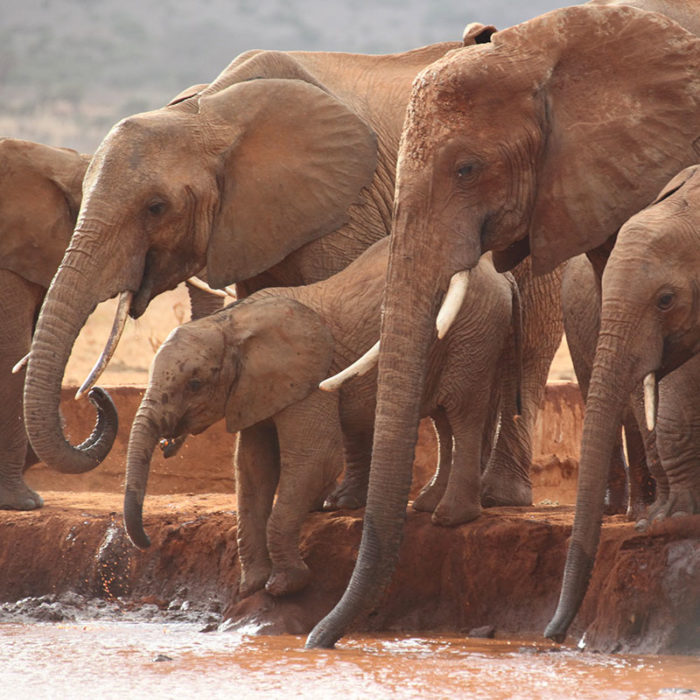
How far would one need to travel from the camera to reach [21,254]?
763 centimetres

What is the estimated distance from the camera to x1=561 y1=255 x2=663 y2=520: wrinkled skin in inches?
210

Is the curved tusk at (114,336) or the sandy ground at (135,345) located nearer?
the curved tusk at (114,336)

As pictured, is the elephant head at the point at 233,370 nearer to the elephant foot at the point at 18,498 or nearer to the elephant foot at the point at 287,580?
the elephant foot at the point at 287,580

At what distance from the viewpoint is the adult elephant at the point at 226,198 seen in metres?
5.88

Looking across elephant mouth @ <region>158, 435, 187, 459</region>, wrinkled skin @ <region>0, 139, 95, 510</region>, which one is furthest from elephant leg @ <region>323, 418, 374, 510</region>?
wrinkled skin @ <region>0, 139, 95, 510</region>

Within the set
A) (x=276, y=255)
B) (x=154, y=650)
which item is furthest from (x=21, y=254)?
(x=154, y=650)

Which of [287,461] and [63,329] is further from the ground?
[63,329]

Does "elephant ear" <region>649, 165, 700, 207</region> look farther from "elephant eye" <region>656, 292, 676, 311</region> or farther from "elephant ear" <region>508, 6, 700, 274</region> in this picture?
"elephant eye" <region>656, 292, 676, 311</region>

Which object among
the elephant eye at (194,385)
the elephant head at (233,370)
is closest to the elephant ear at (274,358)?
the elephant head at (233,370)

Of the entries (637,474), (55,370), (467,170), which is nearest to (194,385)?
(55,370)

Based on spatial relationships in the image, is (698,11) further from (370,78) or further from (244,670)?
(244,670)

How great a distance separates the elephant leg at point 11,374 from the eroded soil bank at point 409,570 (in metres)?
0.25

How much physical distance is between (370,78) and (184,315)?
12.6 m

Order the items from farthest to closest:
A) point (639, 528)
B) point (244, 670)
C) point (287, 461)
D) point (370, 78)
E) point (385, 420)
A: point (370, 78)
point (287, 461)
point (639, 528)
point (385, 420)
point (244, 670)
